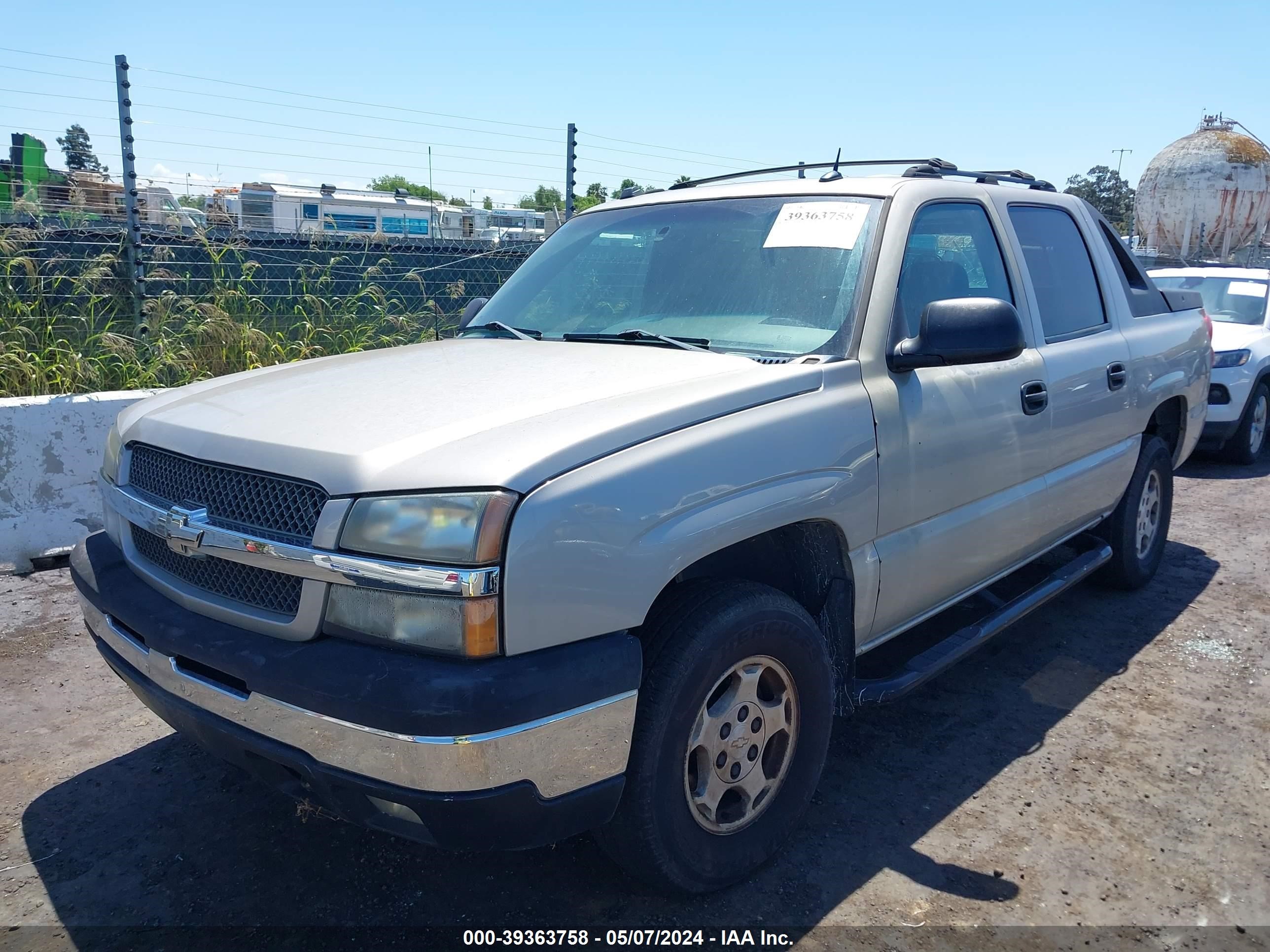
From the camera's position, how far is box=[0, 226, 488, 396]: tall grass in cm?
597

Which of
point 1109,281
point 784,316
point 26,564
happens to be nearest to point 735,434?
point 784,316

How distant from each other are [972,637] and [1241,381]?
19.8 ft

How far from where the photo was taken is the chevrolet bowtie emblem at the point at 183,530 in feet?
7.79

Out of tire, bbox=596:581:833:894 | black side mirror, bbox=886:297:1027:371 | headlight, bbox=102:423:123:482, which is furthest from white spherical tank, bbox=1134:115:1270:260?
headlight, bbox=102:423:123:482

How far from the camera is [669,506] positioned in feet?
7.44

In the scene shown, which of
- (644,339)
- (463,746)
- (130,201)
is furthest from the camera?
(130,201)

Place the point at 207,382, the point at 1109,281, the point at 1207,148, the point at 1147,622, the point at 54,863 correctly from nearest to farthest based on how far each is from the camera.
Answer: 1. the point at 54,863
2. the point at 207,382
3. the point at 1109,281
4. the point at 1147,622
5. the point at 1207,148

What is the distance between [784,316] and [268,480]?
5.27 ft

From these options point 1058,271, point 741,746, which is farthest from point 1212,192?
point 741,746

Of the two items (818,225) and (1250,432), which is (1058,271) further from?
(1250,432)

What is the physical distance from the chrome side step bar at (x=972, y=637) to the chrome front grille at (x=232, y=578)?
172 centimetres

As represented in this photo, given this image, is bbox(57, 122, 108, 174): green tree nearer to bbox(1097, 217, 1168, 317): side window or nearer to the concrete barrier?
the concrete barrier

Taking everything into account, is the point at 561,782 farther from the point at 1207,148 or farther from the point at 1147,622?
the point at 1207,148

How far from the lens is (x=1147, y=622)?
478 cm
